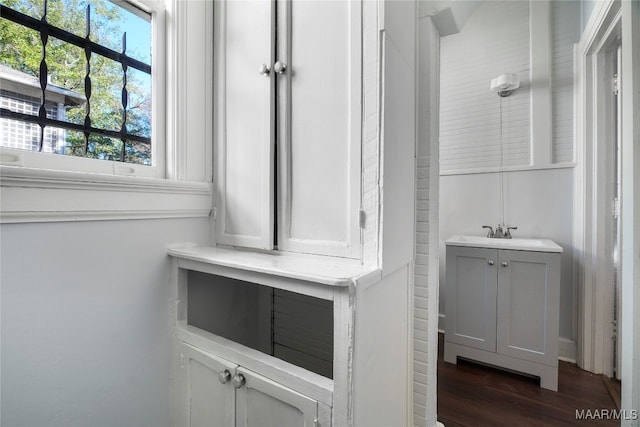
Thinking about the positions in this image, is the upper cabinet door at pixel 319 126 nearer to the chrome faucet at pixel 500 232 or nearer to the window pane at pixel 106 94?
the window pane at pixel 106 94

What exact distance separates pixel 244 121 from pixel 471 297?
1.93m

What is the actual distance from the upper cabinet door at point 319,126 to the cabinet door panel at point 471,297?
1496 millimetres

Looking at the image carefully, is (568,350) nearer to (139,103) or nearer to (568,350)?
(568,350)

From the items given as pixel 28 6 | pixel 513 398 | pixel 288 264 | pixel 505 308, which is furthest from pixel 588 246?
pixel 28 6

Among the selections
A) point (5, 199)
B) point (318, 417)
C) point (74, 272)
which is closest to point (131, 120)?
point (5, 199)

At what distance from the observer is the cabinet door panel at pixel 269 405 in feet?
2.82

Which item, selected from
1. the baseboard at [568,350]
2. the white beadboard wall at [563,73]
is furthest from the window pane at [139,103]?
the baseboard at [568,350]

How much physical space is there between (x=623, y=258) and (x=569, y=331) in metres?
1.09

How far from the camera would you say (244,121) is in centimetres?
127

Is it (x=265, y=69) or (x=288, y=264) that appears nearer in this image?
(x=288, y=264)

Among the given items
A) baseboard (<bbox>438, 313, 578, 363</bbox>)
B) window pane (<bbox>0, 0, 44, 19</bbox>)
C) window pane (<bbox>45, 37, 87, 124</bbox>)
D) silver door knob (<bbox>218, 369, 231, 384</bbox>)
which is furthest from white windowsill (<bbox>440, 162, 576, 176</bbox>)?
window pane (<bbox>0, 0, 44, 19</bbox>)

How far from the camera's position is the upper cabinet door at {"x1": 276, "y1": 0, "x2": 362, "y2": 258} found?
980mm

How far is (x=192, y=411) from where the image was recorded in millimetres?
1161
